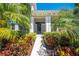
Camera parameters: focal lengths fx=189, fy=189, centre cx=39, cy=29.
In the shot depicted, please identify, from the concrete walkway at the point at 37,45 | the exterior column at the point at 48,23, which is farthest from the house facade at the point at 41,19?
the concrete walkway at the point at 37,45

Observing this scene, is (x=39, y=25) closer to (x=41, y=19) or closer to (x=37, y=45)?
(x=41, y=19)

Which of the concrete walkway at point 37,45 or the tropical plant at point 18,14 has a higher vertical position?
the tropical plant at point 18,14

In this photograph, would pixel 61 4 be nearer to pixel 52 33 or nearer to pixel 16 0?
pixel 52 33

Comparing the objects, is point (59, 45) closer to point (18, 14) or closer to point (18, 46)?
point (18, 46)

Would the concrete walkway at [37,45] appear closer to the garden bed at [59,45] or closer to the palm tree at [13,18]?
the garden bed at [59,45]

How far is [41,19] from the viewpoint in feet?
10.6

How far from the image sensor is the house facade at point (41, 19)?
3215 millimetres

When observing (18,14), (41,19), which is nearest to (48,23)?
(41,19)

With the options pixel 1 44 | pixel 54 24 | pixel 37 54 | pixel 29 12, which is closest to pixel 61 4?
pixel 54 24

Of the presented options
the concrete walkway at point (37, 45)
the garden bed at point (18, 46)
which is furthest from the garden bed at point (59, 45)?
the garden bed at point (18, 46)

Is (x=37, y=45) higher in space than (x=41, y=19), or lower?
lower

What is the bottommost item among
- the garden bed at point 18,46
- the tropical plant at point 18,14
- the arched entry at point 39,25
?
the garden bed at point 18,46

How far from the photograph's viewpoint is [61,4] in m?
3.18

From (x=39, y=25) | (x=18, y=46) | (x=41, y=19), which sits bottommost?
(x=18, y=46)
